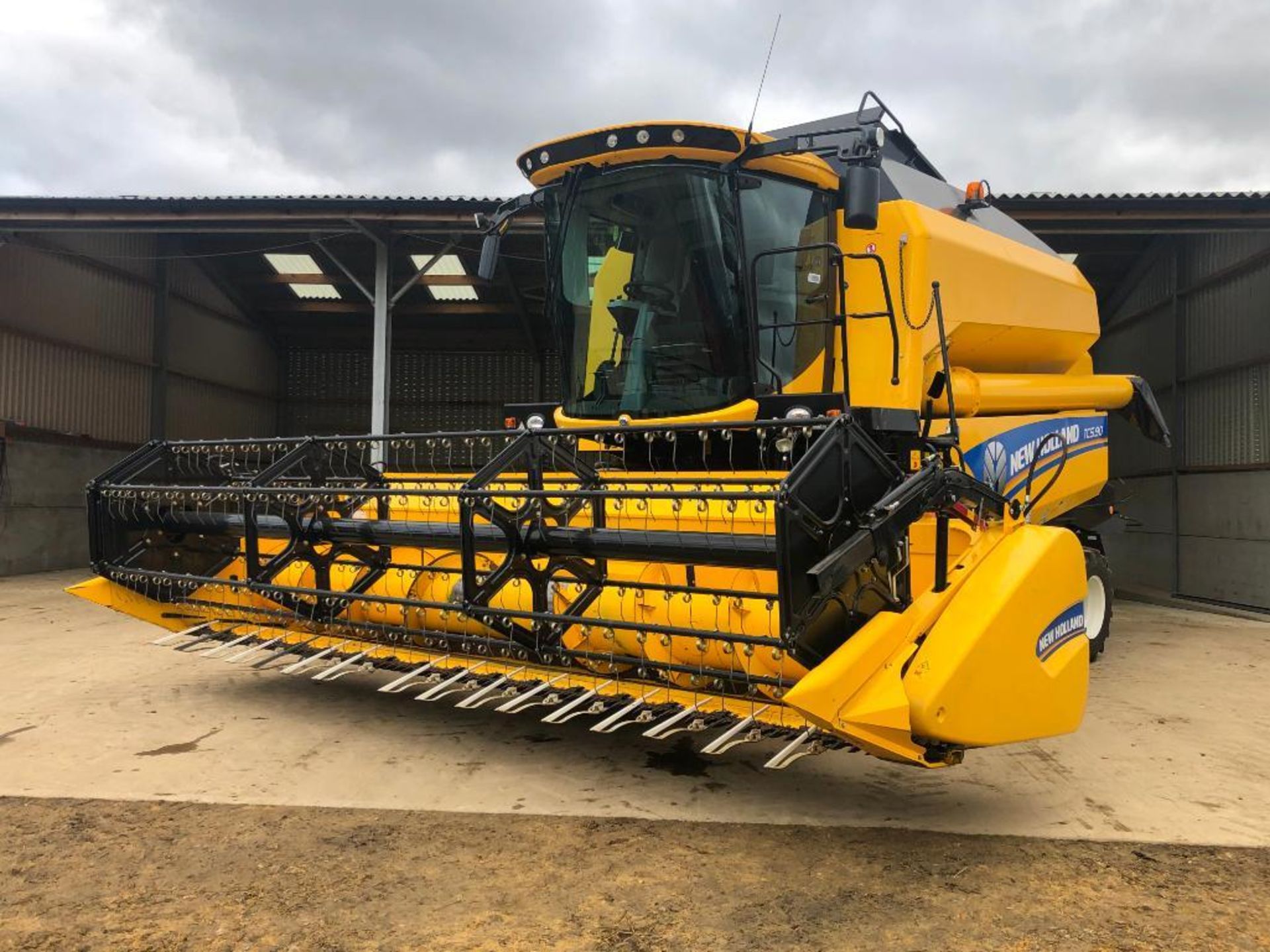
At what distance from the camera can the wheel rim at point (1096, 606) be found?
6.41 meters

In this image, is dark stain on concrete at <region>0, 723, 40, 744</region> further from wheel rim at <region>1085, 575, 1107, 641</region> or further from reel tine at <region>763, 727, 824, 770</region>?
wheel rim at <region>1085, 575, 1107, 641</region>

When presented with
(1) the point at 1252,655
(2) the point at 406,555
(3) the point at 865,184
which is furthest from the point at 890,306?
(1) the point at 1252,655

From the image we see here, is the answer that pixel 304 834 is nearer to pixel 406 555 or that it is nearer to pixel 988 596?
pixel 406 555

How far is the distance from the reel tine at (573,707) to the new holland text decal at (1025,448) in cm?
223

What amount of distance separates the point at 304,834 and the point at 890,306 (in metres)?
3.25

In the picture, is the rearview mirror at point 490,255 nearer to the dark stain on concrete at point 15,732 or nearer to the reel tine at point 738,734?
the reel tine at point 738,734

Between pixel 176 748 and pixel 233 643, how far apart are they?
24.5 inches

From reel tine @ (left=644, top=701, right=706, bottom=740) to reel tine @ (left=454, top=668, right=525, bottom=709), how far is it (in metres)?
0.73

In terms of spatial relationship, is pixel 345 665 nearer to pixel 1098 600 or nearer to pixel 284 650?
pixel 284 650

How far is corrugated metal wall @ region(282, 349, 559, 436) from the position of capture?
56.4 ft

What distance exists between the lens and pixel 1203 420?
10891mm

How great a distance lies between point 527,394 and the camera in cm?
1712

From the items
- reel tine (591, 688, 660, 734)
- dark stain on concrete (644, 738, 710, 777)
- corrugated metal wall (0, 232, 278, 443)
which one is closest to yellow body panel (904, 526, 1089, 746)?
reel tine (591, 688, 660, 734)

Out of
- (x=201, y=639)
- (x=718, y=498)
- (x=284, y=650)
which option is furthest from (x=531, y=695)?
(x=201, y=639)
